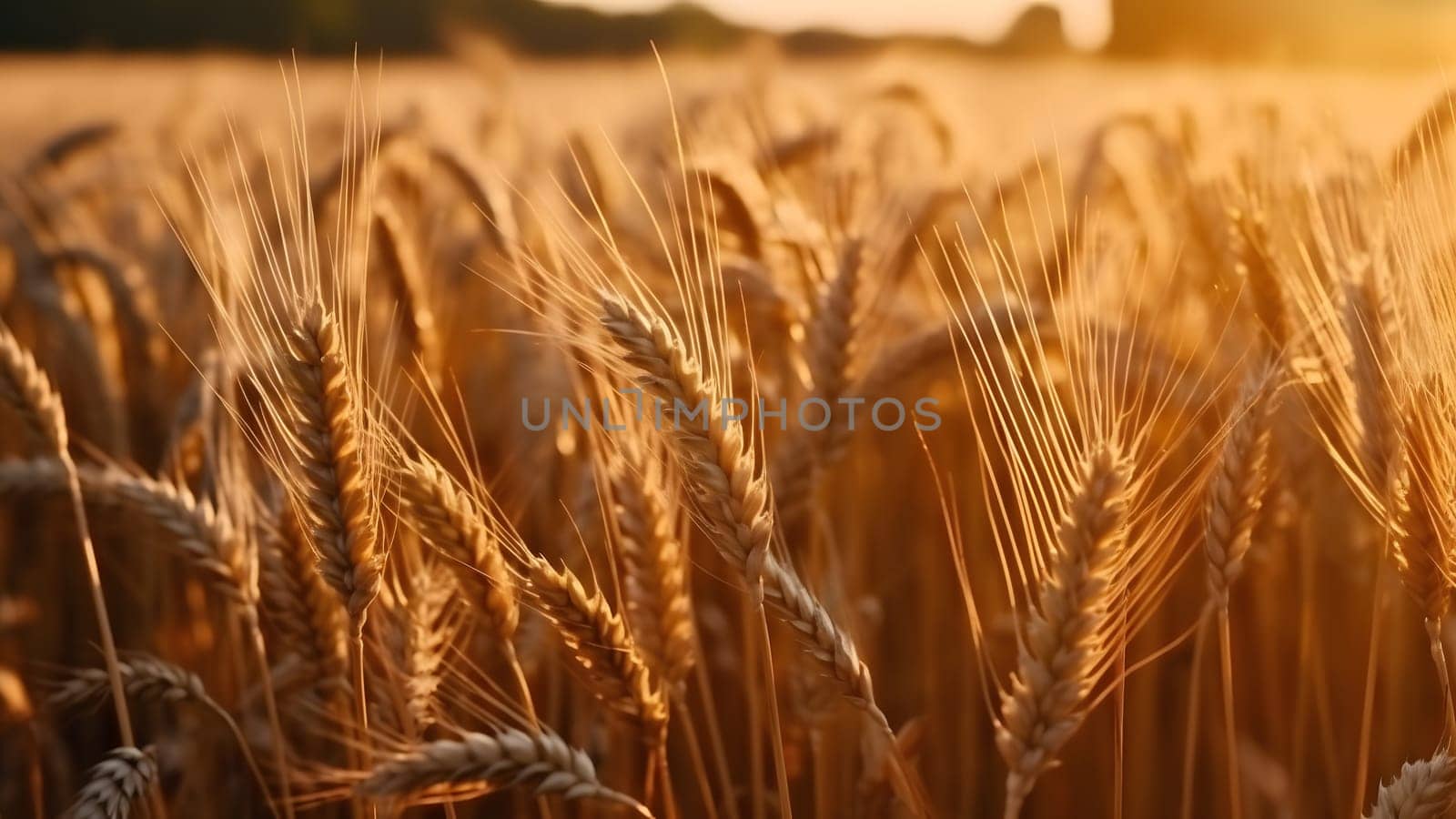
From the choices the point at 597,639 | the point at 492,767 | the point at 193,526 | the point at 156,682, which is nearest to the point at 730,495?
the point at 597,639

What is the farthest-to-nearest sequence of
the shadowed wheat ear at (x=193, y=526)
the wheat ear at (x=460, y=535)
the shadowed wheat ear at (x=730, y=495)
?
the shadowed wheat ear at (x=193, y=526)
the wheat ear at (x=460, y=535)
the shadowed wheat ear at (x=730, y=495)

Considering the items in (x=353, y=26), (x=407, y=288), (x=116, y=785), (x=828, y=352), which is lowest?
(x=116, y=785)

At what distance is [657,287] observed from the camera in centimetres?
238

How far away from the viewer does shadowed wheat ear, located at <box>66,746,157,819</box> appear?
3.54 feet

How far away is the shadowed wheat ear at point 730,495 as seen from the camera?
1008 millimetres

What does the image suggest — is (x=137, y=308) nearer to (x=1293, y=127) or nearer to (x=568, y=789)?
(x=568, y=789)

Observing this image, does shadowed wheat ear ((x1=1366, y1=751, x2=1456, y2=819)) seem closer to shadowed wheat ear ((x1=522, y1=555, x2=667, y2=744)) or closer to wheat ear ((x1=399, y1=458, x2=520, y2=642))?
shadowed wheat ear ((x1=522, y1=555, x2=667, y2=744))

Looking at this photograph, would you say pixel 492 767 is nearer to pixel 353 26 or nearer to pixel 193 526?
pixel 193 526

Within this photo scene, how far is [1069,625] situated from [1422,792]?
344mm

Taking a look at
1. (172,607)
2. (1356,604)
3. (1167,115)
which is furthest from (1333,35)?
(172,607)

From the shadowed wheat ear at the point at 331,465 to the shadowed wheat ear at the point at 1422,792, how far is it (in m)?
0.92

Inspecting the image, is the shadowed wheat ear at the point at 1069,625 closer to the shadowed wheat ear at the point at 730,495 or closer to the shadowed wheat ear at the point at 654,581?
the shadowed wheat ear at the point at 730,495

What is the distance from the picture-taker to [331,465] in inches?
41.0

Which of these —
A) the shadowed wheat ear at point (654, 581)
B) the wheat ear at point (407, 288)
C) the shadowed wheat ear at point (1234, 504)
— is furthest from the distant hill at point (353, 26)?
the shadowed wheat ear at point (654, 581)
